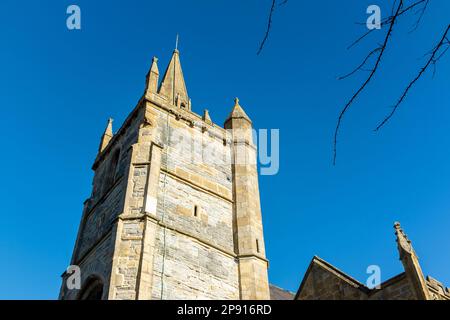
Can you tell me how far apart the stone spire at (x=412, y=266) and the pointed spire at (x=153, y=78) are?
32.1 ft

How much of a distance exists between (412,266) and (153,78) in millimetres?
10895

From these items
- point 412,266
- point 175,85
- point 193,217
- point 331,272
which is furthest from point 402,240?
point 175,85

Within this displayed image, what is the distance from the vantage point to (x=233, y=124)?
1748 centimetres

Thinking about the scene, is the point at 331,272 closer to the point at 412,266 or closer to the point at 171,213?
the point at 412,266

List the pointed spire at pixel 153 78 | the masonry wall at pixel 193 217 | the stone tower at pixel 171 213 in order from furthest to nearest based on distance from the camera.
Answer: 1. the pointed spire at pixel 153 78
2. the masonry wall at pixel 193 217
3. the stone tower at pixel 171 213

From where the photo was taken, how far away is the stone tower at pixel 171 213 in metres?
11.0

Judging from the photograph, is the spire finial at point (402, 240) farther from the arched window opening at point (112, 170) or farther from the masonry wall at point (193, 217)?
the arched window opening at point (112, 170)

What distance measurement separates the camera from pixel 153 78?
16359 mm

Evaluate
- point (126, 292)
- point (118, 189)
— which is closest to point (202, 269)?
point (126, 292)

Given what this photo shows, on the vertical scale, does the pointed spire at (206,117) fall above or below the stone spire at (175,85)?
below

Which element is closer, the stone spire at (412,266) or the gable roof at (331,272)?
the stone spire at (412,266)

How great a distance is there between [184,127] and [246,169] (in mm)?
2706

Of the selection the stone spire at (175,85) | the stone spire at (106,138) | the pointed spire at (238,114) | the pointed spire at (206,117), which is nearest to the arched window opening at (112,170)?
the stone spire at (106,138)
